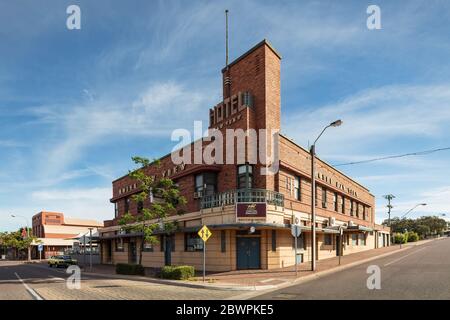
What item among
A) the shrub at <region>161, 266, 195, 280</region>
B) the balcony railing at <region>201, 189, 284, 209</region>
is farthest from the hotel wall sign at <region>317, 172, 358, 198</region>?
the shrub at <region>161, 266, 195, 280</region>

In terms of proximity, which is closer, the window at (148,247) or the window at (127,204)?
the window at (148,247)

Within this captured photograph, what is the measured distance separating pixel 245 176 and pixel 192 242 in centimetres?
680

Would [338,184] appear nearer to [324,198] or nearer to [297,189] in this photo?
[324,198]

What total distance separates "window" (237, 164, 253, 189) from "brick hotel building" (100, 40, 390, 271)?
0.07 meters

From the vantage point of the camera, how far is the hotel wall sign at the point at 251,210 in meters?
23.7


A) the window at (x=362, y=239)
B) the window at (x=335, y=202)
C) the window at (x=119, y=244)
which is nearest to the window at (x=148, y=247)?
the window at (x=119, y=244)

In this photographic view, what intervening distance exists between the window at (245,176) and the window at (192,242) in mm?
5113

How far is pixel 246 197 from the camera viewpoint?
79.7 feet

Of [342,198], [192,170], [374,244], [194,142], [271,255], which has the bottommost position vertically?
[374,244]

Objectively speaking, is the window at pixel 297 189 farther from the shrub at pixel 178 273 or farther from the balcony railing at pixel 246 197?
the shrub at pixel 178 273
